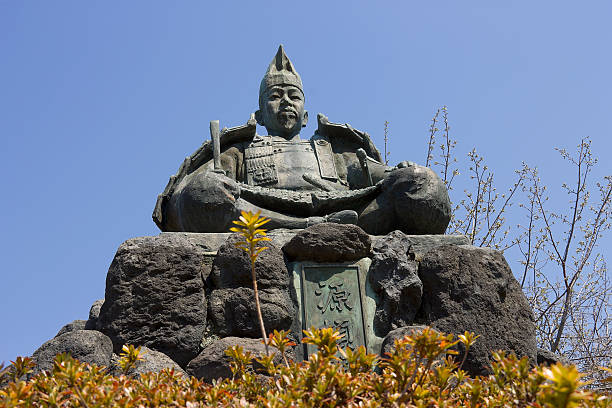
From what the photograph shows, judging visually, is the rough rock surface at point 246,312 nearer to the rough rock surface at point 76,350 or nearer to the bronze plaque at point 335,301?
the bronze plaque at point 335,301

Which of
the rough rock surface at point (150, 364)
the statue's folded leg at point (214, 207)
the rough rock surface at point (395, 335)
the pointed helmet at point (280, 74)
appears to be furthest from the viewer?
the pointed helmet at point (280, 74)

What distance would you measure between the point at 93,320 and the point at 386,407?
3.01m

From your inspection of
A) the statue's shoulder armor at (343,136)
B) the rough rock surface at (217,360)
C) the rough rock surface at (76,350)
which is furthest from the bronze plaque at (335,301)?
the statue's shoulder armor at (343,136)

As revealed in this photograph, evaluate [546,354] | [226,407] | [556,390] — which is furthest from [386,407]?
[546,354]

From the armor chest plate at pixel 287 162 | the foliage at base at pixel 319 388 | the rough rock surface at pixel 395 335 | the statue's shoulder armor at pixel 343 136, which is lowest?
the foliage at base at pixel 319 388

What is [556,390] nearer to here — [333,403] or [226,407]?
[333,403]

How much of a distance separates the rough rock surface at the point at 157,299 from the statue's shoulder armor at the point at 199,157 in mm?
1007

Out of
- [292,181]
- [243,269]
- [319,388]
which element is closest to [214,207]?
[243,269]

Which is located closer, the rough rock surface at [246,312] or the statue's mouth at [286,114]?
the rough rock surface at [246,312]

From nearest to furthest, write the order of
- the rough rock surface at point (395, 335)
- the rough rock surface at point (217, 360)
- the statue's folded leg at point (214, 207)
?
the rough rock surface at point (217, 360) → the rough rock surface at point (395, 335) → the statue's folded leg at point (214, 207)

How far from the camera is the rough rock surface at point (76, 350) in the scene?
11.8ft

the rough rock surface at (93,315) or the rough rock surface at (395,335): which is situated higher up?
the rough rock surface at (93,315)

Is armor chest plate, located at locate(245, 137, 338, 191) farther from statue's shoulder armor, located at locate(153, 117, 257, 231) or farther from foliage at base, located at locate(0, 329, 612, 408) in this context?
foliage at base, located at locate(0, 329, 612, 408)

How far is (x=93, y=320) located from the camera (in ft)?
15.6
